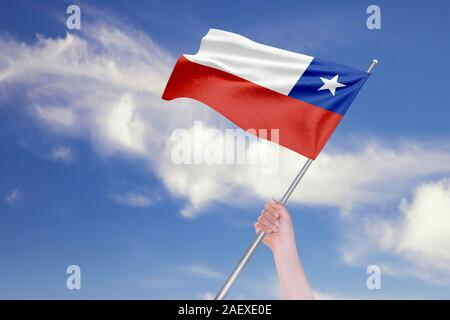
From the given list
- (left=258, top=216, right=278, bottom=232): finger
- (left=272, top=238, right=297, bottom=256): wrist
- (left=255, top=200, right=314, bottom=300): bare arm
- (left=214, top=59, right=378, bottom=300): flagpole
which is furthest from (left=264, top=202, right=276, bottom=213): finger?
(left=272, top=238, right=297, bottom=256): wrist

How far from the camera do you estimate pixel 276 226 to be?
23.1 feet

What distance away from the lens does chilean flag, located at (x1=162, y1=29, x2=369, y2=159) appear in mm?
8500

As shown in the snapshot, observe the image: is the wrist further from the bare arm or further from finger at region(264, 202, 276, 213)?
finger at region(264, 202, 276, 213)

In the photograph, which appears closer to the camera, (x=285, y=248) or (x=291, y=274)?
(x=291, y=274)

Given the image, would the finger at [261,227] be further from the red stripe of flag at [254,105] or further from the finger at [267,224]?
the red stripe of flag at [254,105]

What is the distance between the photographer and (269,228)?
7.07 meters

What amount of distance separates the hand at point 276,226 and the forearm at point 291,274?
3.4 inches

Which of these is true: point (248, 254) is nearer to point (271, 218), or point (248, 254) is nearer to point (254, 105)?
point (271, 218)

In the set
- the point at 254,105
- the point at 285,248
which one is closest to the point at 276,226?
A: the point at 285,248

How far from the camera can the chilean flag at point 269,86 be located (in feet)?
27.9

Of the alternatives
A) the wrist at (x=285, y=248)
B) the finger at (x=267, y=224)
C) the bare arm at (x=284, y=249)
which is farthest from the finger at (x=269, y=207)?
the wrist at (x=285, y=248)

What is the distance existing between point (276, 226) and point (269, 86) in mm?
2518
